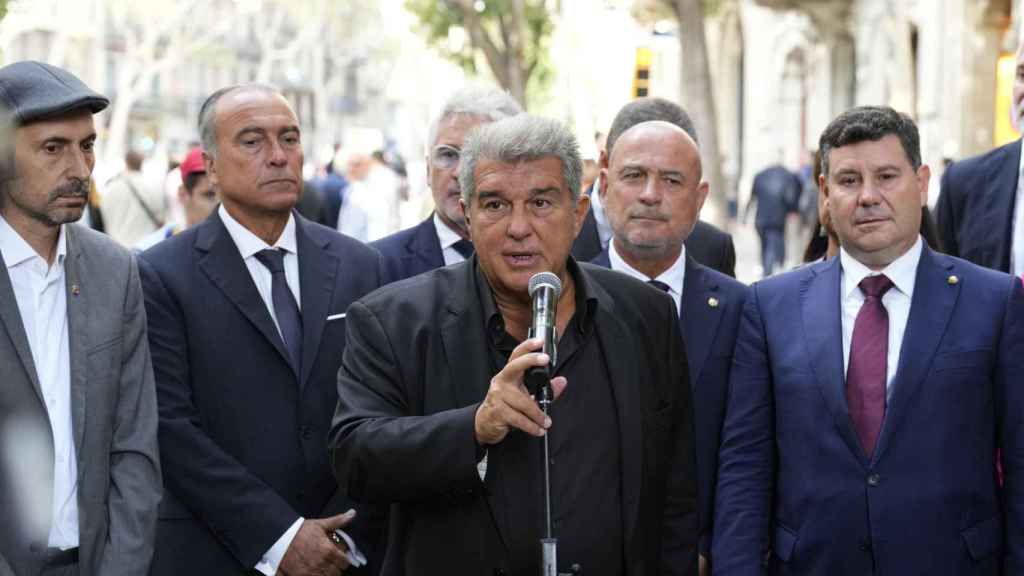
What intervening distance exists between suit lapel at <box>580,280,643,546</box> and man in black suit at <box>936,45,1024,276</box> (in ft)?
7.83

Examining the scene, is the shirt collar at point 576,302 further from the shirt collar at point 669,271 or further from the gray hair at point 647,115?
the gray hair at point 647,115

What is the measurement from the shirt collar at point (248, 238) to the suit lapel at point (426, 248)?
2.62 ft

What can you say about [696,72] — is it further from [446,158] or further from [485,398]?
[485,398]

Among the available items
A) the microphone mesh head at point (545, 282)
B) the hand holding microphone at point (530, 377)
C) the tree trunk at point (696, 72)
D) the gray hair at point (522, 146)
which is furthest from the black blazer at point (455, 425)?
the tree trunk at point (696, 72)

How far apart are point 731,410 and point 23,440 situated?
2.15m

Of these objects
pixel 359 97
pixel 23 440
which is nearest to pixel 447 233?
pixel 23 440

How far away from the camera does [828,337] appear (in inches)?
190

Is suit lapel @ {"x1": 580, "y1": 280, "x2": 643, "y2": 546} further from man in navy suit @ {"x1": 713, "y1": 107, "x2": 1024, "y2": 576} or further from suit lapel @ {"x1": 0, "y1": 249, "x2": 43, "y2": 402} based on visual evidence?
suit lapel @ {"x1": 0, "y1": 249, "x2": 43, "y2": 402}

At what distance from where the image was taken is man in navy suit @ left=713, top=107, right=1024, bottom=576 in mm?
4656

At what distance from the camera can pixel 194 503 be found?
5.19 metres

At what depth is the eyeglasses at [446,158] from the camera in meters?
6.52

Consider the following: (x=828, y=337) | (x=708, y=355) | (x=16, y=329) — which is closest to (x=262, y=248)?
(x=16, y=329)

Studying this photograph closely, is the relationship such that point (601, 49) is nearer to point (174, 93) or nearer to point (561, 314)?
point (561, 314)

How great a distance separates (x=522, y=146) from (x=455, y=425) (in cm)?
81
